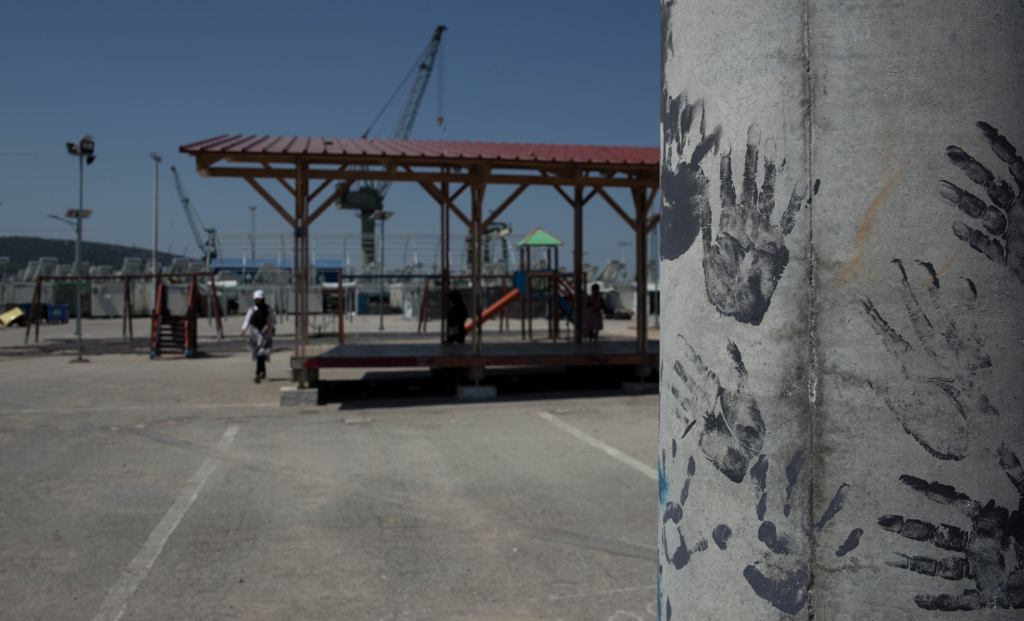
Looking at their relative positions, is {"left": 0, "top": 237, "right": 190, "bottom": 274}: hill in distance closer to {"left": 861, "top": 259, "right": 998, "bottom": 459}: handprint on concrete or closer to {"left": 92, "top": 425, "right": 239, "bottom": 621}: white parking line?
{"left": 92, "top": 425, "right": 239, "bottom": 621}: white parking line

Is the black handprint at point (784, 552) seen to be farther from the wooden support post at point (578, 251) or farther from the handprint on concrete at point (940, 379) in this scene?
the wooden support post at point (578, 251)

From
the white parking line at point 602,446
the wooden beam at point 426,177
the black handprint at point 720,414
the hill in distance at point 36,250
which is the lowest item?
the white parking line at point 602,446

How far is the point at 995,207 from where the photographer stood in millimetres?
1289

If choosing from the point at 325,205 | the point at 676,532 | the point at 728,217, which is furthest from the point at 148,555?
the point at 325,205

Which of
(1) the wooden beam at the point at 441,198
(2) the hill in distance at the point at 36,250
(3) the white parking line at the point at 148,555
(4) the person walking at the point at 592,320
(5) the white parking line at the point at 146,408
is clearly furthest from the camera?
(2) the hill in distance at the point at 36,250

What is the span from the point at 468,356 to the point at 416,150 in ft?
11.2

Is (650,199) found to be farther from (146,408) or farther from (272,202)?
(146,408)

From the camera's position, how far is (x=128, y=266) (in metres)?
43.5

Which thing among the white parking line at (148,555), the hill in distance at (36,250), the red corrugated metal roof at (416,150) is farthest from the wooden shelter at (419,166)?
the hill in distance at (36,250)

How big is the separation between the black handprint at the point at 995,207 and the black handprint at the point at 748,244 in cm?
26

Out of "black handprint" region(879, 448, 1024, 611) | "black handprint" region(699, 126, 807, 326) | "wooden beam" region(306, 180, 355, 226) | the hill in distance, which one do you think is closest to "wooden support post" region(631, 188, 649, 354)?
"wooden beam" region(306, 180, 355, 226)

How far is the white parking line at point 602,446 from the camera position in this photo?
6832mm

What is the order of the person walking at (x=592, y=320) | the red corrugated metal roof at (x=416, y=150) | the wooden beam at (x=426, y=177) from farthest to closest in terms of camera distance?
the person walking at (x=592, y=320), the wooden beam at (x=426, y=177), the red corrugated metal roof at (x=416, y=150)

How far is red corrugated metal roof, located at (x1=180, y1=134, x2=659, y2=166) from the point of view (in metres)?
10.8
